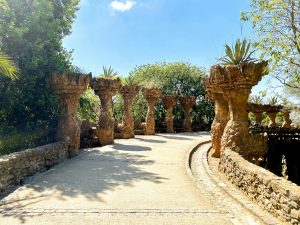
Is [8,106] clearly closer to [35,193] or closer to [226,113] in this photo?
[35,193]

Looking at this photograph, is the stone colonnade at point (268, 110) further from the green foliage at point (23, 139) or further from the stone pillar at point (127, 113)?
the green foliage at point (23, 139)

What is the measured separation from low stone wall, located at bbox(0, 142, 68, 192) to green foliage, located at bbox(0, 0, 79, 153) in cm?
213

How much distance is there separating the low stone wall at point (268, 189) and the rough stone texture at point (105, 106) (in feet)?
31.8

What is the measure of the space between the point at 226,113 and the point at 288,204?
8.83 meters

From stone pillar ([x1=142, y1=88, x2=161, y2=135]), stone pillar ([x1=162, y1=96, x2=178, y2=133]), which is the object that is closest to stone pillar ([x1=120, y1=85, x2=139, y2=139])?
stone pillar ([x1=142, y1=88, x2=161, y2=135])

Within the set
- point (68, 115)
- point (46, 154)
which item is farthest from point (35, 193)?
point (68, 115)

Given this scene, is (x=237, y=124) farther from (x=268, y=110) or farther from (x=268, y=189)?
(x=268, y=110)

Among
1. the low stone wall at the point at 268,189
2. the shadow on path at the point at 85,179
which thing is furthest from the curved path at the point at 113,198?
the low stone wall at the point at 268,189

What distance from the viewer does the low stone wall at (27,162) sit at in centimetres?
780

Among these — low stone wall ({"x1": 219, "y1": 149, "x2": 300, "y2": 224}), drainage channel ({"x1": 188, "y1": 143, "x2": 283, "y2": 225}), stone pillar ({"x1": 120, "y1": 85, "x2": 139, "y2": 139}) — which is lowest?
drainage channel ({"x1": 188, "y1": 143, "x2": 283, "y2": 225})

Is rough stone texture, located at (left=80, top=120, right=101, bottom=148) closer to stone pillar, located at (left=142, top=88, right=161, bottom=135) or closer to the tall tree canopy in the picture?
stone pillar, located at (left=142, top=88, right=161, bottom=135)

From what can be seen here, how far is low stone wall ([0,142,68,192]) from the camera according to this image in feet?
25.6

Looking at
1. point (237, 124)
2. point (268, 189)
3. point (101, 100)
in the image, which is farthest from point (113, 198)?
point (101, 100)

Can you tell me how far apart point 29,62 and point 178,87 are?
27080 millimetres
